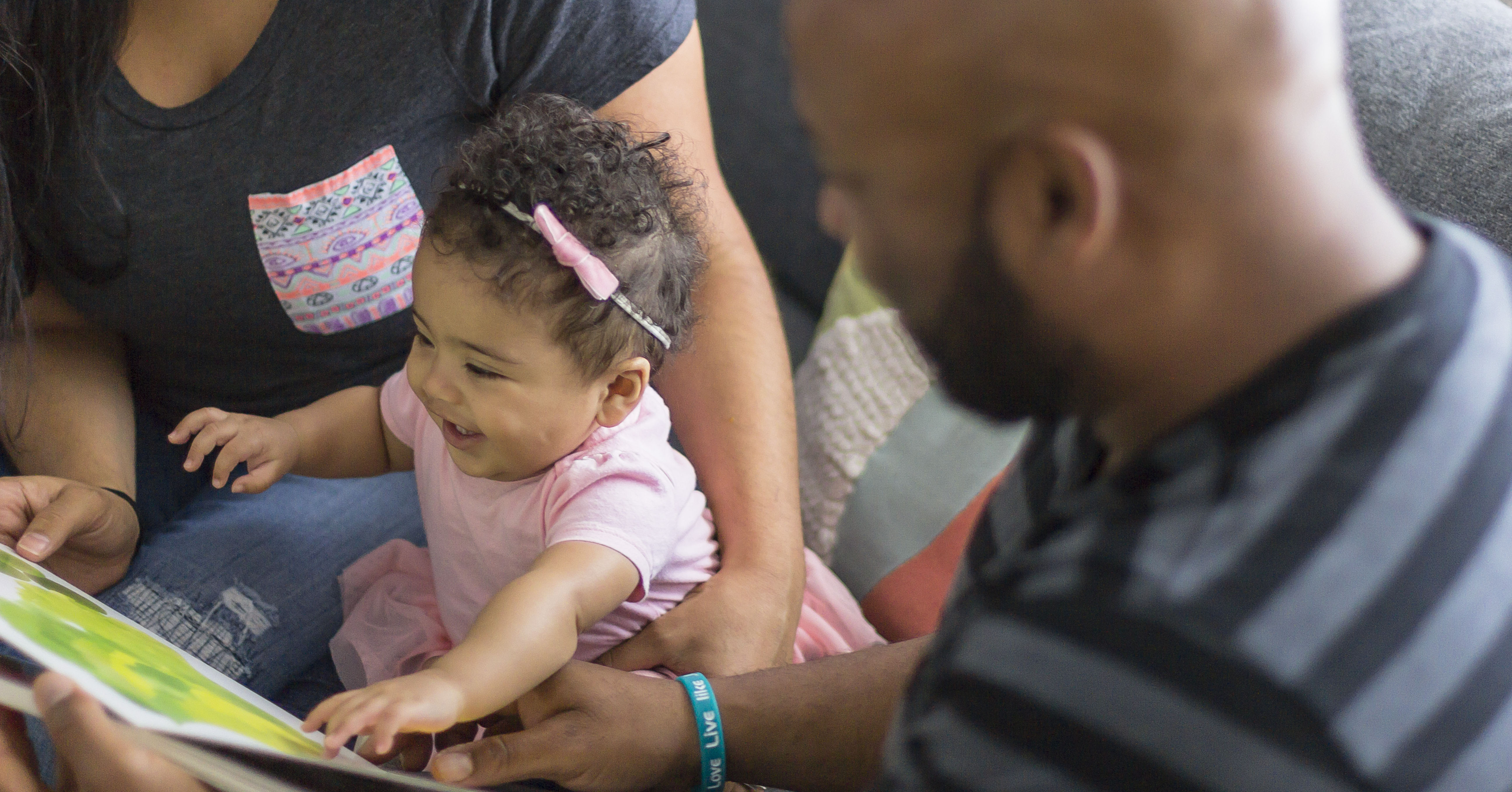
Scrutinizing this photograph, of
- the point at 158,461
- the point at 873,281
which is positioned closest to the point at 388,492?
the point at 158,461

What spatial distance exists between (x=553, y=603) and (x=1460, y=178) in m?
0.82

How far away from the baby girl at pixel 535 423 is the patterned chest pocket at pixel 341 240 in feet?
0.33

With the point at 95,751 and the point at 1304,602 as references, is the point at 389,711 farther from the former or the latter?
the point at 1304,602

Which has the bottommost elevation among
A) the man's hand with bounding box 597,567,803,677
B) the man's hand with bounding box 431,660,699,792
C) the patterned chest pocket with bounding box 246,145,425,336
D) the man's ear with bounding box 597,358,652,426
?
the man's hand with bounding box 597,567,803,677

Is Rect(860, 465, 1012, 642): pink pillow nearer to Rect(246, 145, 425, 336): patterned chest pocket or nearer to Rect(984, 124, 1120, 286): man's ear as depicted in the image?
Rect(246, 145, 425, 336): patterned chest pocket

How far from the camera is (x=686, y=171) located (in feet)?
3.52

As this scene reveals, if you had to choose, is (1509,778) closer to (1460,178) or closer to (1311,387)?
(1311,387)

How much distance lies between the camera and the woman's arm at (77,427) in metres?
0.98

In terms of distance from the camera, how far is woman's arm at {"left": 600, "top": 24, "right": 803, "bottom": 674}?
942mm

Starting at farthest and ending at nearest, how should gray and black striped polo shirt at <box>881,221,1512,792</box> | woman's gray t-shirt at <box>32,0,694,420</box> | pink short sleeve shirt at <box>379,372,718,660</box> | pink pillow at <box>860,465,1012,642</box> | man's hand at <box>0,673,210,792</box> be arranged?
pink pillow at <box>860,465,1012,642</box> < woman's gray t-shirt at <box>32,0,694,420</box> < pink short sleeve shirt at <box>379,372,718,660</box> < man's hand at <box>0,673,210,792</box> < gray and black striped polo shirt at <box>881,221,1512,792</box>

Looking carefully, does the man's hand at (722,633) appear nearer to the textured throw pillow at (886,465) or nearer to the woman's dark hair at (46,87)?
the textured throw pillow at (886,465)

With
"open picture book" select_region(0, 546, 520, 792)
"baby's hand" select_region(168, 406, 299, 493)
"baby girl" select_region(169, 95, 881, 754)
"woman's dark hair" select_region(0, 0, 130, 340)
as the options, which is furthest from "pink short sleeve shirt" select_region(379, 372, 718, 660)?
"woman's dark hair" select_region(0, 0, 130, 340)

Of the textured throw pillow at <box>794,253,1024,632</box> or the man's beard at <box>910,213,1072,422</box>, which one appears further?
the textured throw pillow at <box>794,253,1024,632</box>

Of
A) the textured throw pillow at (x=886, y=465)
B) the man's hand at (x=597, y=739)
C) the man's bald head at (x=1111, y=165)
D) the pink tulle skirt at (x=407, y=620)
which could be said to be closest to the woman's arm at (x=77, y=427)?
the pink tulle skirt at (x=407, y=620)
